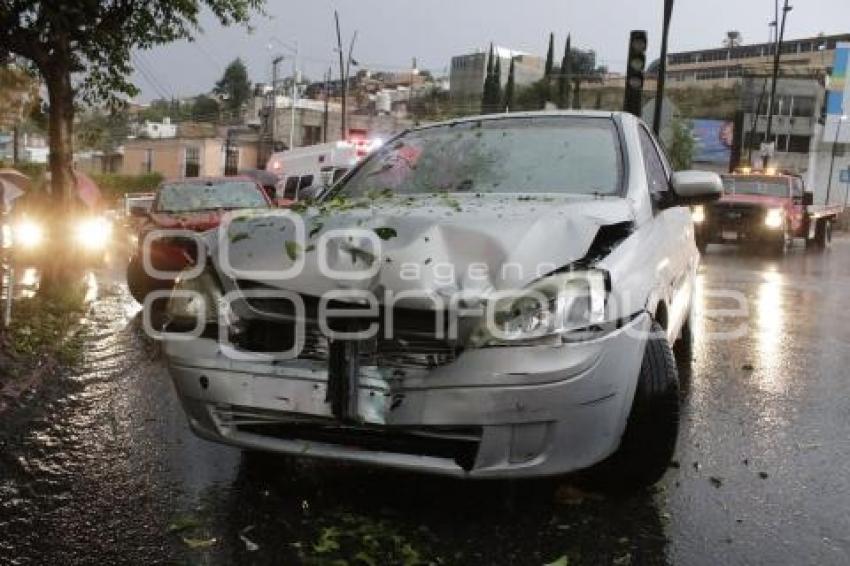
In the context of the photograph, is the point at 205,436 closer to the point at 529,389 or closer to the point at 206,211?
Answer: the point at 529,389

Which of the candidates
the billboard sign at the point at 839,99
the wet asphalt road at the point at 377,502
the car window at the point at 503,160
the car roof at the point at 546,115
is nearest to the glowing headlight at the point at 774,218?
the wet asphalt road at the point at 377,502

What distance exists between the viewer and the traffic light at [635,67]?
47.8 feet

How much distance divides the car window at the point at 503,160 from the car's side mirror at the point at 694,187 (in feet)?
1.40

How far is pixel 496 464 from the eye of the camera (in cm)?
306

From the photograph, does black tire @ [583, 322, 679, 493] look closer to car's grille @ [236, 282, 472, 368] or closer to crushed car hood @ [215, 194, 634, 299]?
crushed car hood @ [215, 194, 634, 299]

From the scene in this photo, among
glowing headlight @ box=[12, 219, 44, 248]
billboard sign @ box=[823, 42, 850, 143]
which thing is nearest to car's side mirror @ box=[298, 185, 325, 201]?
glowing headlight @ box=[12, 219, 44, 248]

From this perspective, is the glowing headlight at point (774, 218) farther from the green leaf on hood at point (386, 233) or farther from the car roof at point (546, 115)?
the green leaf on hood at point (386, 233)

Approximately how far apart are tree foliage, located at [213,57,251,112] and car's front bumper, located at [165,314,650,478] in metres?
98.3

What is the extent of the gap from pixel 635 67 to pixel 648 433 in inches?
487

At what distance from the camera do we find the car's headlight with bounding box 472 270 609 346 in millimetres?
2965

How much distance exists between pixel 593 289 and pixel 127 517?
6.77 ft

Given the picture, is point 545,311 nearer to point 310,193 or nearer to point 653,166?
point 653,166

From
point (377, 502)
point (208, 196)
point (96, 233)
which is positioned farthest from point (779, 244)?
point (377, 502)

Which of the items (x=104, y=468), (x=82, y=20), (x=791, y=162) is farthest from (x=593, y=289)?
(x=791, y=162)
